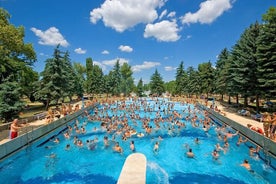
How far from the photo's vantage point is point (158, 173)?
12.0 m

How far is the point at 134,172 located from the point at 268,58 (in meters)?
23.5

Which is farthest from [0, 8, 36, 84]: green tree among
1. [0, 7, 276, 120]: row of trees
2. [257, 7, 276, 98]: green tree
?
[257, 7, 276, 98]: green tree

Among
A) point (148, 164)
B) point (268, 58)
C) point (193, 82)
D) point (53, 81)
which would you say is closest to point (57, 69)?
point (53, 81)

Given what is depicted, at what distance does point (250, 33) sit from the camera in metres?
27.3

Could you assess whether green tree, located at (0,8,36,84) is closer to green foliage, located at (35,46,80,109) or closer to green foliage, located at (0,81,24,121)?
green foliage, located at (0,81,24,121)

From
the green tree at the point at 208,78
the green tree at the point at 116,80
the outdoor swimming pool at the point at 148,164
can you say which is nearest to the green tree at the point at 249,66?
the outdoor swimming pool at the point at 148,164

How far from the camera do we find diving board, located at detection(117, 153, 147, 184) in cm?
269

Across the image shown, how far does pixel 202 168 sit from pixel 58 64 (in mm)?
27270

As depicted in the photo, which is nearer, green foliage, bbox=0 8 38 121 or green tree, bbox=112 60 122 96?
green foliage, bbox=0 8 38 121

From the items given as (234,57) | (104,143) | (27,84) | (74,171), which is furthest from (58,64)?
(234,57)

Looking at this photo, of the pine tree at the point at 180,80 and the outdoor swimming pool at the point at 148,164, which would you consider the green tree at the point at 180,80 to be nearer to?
the pine tree at the point at 180,80

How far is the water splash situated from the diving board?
8481mm

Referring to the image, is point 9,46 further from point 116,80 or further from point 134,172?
point 116,80

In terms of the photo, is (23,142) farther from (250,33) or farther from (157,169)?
(250,33)
